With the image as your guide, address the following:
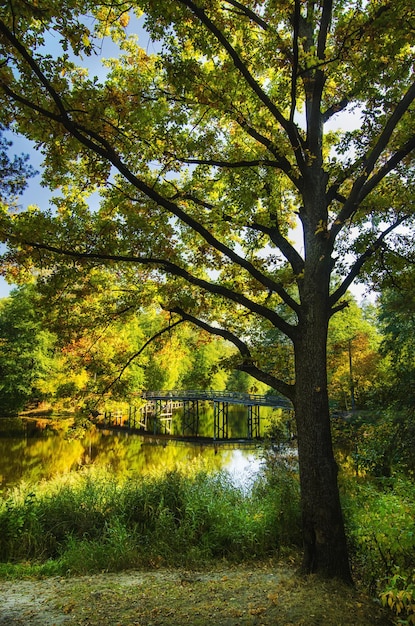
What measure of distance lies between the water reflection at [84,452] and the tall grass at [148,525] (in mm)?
8208

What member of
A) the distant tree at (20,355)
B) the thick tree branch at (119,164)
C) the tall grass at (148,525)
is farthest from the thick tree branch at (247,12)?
the distant tree at (20,355)

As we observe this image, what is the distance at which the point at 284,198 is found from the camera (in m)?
7.41

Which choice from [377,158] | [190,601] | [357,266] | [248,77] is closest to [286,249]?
[357,266]

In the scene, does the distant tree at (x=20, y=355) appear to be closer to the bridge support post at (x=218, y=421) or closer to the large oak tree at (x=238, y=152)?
A: the bridge support post at (x=218, y=421)

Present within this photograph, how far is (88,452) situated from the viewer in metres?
23.5

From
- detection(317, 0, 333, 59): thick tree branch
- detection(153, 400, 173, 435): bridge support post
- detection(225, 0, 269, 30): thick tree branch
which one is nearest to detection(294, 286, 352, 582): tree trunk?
detection(317, 0, 333, 59): thick tree branch

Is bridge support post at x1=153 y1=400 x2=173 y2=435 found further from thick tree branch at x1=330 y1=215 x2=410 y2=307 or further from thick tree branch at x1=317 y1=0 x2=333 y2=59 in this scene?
thick tree branch at x1=317 y1=0 x2=333 y2=59

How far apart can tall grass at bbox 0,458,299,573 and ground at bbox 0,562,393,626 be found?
68cm

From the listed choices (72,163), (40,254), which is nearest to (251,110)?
(72,163)

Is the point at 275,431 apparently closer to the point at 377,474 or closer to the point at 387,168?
the point at 377,474

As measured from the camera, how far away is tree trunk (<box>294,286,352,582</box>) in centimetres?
438

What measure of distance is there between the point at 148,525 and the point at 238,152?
245 inches

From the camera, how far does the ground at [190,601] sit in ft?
11.8

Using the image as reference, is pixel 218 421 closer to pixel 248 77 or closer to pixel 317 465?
pixel 317 465
